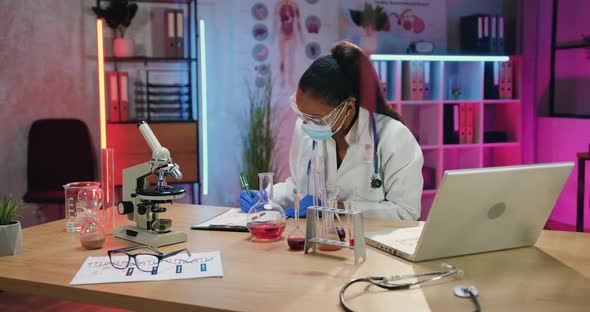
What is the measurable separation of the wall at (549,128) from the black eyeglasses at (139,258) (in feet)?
14.2

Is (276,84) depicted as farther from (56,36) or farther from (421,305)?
(421,305)

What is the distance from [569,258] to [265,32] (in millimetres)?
3817

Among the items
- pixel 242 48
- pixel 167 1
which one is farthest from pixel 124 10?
pixel 242 48

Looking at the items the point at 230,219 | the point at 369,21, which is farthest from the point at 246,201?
the point at 369,21

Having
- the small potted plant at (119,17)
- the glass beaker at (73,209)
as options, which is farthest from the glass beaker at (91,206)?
the small potted plant at (119,17)

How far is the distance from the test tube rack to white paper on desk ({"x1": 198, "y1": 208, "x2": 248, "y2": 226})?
1.35ft

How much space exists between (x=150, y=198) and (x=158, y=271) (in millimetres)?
321

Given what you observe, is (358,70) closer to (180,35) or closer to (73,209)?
(73,209)

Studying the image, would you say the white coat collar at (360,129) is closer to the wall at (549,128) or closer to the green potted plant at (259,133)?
the green potted plant at (259,133)

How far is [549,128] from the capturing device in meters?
5.40

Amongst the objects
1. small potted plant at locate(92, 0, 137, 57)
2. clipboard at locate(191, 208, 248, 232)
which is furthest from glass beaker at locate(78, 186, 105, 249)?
small potted plant at locate(92, 0, 137, 57)

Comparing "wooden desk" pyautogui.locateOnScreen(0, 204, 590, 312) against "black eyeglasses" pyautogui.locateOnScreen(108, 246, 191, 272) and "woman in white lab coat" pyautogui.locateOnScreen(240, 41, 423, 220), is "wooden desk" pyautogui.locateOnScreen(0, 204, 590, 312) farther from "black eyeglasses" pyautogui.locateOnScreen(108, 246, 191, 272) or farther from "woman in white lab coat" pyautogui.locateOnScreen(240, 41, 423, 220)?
"woman in white lab coat" pyautogui.locateOnScreen(240, 41, 423, 220)

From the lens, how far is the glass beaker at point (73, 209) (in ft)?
6.60

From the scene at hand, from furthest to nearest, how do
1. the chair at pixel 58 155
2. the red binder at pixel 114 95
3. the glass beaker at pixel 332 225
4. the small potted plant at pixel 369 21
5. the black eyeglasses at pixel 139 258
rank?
the small potted plant at pixel 369 21 → the red binder at pixel 114 95 → the chair at pixel 58 155 → the glass beaker at pixel 332 225 → the black eyeglasses at pixel 139 258
